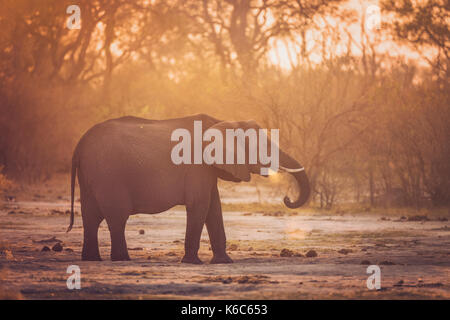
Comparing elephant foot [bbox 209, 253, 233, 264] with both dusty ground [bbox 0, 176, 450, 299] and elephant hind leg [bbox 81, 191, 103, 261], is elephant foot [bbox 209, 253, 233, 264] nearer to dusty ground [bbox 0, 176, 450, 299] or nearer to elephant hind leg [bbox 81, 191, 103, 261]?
dusty ground [bbox 0, 176, 450, 299]

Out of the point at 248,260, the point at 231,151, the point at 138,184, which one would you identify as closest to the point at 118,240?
the point at 138,184

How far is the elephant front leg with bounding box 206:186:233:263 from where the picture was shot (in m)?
13.2

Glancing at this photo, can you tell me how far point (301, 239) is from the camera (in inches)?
672

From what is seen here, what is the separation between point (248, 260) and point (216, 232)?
62 centimetres

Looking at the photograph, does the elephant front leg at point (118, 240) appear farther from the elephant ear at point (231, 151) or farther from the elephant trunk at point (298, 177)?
the elephant trunk at point (298, 177)

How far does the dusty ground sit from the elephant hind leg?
228 millimetres

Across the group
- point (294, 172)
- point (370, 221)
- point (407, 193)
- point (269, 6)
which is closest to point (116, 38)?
point (269, 6)

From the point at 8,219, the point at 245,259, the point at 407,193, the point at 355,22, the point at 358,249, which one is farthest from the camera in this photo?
the point at 355,22

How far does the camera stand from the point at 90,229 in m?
13.2

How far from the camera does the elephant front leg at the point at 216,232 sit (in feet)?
43.2
